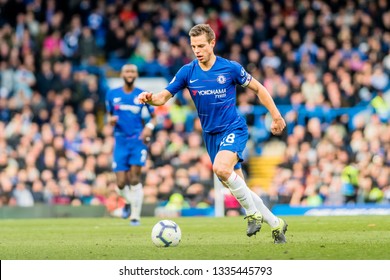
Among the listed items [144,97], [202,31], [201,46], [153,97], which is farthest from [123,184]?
[202,31]

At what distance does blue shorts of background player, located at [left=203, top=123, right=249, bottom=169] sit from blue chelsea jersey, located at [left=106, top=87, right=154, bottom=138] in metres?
5.35

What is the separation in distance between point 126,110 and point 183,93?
9012mm

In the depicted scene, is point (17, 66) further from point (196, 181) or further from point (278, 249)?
point (278, 249)

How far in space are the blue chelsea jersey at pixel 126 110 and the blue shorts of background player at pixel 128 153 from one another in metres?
0.12

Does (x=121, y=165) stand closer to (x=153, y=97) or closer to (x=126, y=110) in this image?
(x=126, y=110)

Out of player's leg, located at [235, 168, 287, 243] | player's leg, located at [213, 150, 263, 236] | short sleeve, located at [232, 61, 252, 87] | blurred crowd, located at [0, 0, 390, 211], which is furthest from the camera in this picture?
blurred crowd, located at [0, 0, 390, 211]

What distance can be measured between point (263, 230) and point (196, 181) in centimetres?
866

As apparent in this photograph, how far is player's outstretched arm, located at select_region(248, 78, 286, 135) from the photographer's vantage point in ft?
37.1

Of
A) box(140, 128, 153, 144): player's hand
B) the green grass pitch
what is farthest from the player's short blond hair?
box(140, 128, 153, 144): player's hand

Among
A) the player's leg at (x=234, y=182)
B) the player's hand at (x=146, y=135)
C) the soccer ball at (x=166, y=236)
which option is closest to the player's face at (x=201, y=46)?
the player's leg at (x=234, y=182)

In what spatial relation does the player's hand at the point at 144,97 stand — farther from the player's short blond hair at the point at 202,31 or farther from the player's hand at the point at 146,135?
the player's hand at the point at 146,135

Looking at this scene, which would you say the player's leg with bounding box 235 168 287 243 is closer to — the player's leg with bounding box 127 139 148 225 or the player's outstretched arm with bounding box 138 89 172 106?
the player's outstretched arm with bounding box 138 89 172 106

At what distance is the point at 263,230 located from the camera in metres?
14.4

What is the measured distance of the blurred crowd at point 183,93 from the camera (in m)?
22.9
